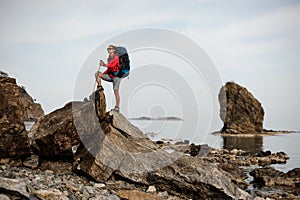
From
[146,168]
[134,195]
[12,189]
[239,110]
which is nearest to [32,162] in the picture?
[12,189]

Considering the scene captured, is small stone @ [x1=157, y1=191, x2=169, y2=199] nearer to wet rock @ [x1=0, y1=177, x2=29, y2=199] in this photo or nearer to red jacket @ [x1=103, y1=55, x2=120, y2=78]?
wet rock @ [x1=0, y1=177, x2=29, y2=199]

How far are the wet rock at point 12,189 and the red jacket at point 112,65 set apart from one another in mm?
7760

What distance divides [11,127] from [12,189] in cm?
431

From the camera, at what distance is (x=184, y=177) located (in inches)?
618

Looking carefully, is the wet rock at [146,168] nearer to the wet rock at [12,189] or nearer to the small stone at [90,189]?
the small stone at [90,189]

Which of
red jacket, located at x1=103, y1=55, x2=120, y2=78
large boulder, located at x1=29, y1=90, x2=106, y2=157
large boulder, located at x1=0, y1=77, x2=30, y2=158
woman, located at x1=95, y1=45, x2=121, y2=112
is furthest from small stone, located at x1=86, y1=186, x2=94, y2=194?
red jacket, located at x1=103, y1=55, x2=120, y2=78

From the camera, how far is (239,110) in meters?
130

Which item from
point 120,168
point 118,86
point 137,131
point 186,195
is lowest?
point 186,195

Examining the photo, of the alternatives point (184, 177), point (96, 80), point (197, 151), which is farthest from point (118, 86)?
point (197, 151)

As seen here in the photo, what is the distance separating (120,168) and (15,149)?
15.4ft

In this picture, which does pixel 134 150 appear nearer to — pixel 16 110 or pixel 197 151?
pixel 16 110

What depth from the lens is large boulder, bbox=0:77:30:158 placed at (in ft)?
49.2

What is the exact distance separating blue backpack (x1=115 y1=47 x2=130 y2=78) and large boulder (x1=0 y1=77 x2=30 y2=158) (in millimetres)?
5161

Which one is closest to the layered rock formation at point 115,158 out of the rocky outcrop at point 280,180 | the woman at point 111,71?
the woman at point 111,71
